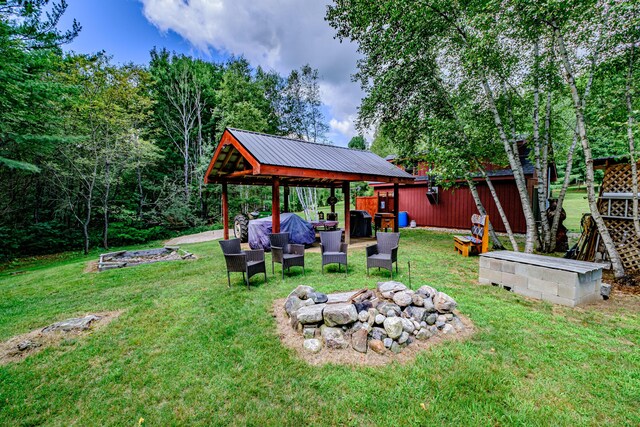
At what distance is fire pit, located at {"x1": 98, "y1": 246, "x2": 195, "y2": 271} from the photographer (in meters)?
6.59

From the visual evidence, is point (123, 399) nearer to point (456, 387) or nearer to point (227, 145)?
point (456, 387)

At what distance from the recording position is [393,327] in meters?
2.70

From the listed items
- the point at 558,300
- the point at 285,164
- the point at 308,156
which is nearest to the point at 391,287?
the point at 558,300

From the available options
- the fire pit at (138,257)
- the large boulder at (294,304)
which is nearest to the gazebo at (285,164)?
the fire pit at (138,257)

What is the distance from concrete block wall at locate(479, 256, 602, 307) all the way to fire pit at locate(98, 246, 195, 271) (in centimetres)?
771

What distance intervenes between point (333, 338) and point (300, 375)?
0.55 m

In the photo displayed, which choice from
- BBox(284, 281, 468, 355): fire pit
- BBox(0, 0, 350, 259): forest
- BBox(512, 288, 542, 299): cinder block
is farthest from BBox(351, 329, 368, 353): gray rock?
BBox(0, 0, 350, 259): forest

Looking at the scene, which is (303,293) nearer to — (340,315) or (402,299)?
(340,315)

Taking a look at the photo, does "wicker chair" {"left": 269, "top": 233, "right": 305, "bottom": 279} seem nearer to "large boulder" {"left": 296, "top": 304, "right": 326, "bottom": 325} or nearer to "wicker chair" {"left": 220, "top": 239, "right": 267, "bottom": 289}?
"wicker chair" {"left": 220, "top": 239, "right": 267, "bottom": 289}

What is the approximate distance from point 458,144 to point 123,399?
8.11 m

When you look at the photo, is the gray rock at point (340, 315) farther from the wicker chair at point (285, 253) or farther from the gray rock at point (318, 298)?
the wicker chair at point (285, 253)

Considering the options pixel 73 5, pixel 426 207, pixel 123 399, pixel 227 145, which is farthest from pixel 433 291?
pixel 73 5

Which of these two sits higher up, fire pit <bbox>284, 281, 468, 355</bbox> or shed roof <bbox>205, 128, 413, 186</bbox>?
shed roof <bbox>205, 128, 413, 186</bbox>

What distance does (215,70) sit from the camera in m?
20.3
